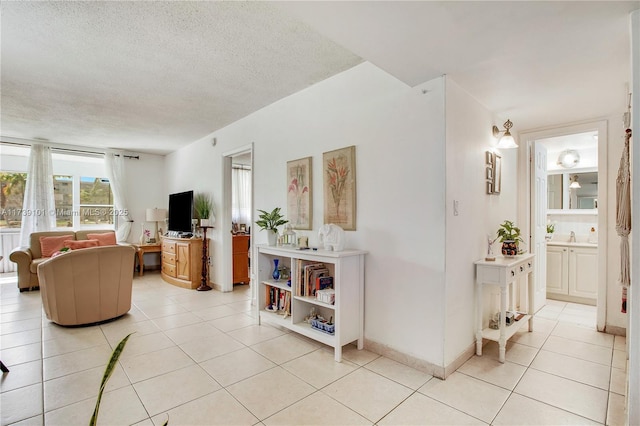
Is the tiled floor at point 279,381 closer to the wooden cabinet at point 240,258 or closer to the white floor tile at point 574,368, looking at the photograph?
the white floor tile at point 574,368

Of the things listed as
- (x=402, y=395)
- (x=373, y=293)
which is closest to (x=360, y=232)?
(x=373, y=293)

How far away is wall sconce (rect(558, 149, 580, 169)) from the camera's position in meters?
4.94

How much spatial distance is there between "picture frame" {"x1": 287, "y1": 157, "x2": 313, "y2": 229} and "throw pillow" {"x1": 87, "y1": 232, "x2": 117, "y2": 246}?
4361 millimetres

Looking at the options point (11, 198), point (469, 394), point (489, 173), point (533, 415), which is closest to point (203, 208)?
point (11, 198)

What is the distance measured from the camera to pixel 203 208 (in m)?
5.19

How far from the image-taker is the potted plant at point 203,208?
512 centimetres

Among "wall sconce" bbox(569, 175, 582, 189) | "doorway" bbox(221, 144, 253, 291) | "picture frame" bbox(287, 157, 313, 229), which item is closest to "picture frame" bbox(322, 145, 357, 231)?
"picture frame" bbox(287, 157, 313, 229)

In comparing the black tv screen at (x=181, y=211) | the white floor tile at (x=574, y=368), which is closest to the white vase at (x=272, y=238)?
the white floor tile at (x=574, y=368)

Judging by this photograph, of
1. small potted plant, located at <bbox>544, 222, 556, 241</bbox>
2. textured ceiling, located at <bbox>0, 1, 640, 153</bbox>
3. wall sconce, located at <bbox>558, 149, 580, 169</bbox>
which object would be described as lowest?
small potted plant, located at <bbox>544, 222, 556, 241</bbox>

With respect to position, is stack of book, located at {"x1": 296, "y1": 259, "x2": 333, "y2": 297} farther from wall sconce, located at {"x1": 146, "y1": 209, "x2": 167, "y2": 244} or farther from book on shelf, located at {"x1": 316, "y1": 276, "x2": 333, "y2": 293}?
wall sconce, located at {"x1": 146, "y1": 209, "x2": 167, "y2": 244}

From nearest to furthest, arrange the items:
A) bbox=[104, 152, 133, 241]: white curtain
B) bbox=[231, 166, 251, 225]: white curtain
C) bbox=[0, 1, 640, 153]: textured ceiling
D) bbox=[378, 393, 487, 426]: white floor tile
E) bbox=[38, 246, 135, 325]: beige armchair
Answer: bbox=[0, 1, 640, 153]: textured ceiling, bbox=[378, 393, 487, 426]: white floor tile, bbox=[38, 246, 135, 325]: beige armchair, bbox=[104, 152, 133, 241]: white curtain, bbox=[231, 166, 251, 225]: white curtain

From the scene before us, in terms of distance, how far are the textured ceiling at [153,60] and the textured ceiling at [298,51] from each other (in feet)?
0.04

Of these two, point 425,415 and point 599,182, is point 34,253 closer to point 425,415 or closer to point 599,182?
point 425,415

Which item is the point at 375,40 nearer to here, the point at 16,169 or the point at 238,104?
the point at 238,104
